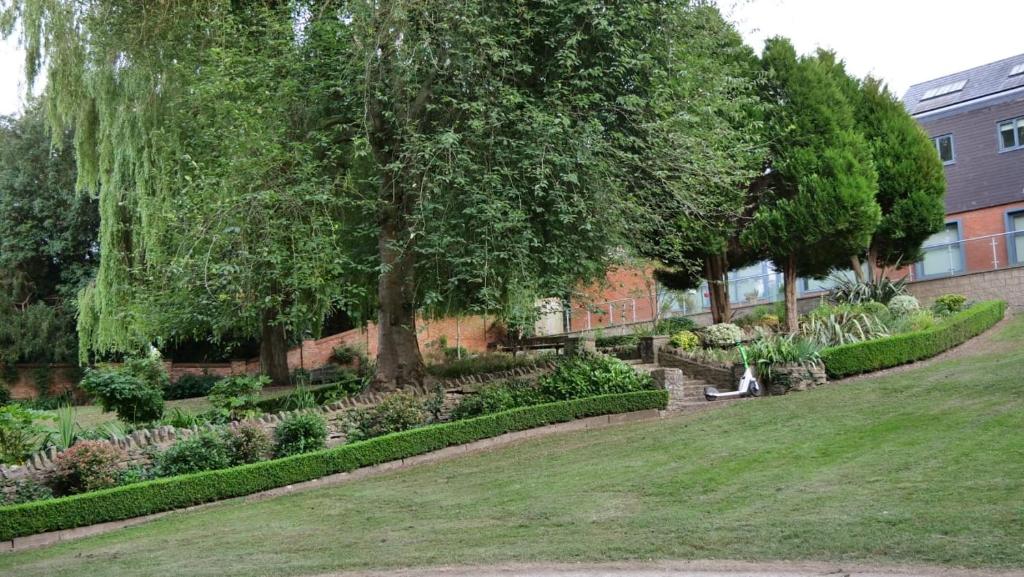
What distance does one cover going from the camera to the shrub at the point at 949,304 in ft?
70.1

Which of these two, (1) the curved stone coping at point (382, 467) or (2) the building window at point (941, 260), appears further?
(2) the building window at point (941, 260)

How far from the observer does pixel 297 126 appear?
14805 mm

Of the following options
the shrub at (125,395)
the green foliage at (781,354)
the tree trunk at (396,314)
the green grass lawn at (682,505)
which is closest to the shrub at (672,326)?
the green foliage at (781,354)

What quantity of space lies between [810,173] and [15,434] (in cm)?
1656

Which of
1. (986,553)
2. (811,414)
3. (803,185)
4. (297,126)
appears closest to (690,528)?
(986,553)

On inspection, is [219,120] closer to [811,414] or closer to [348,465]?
[348,465]

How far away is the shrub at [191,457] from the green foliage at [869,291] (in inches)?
647

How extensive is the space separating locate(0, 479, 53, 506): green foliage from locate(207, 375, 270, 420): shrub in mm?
3287

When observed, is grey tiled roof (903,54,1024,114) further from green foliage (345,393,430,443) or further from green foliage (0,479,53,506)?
green foliage (0,479,53,506)

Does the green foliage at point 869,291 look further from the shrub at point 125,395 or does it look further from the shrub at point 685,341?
the shrub at point 125,395

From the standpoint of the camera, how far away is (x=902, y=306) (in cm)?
2061

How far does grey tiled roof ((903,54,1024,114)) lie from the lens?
28.2 m

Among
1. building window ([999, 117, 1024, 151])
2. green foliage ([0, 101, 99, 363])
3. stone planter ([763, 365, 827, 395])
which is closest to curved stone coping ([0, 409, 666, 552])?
stone planter ([763, 365, 827, 395])

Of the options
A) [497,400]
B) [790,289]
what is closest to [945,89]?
[790,289]
